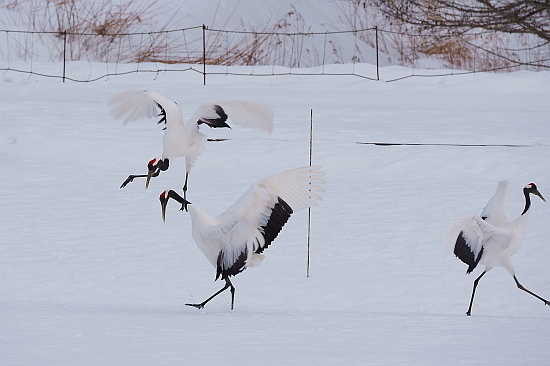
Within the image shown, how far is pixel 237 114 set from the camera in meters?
Result: 6.96

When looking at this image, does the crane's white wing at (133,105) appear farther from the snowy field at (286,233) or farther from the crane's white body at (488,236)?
the crane's white body at (488,236)

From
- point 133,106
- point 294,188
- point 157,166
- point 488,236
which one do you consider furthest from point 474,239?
point 133,106

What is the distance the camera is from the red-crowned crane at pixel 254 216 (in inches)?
217

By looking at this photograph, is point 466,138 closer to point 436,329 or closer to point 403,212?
point 403,212

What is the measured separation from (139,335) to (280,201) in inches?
48.5

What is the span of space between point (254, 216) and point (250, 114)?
1597mm

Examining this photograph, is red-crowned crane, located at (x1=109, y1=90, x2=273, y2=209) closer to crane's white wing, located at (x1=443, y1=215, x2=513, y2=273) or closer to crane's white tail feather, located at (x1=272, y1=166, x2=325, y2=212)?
crane's white tail feather, located at (x1=272, y1=166, x2=325, y2=212)

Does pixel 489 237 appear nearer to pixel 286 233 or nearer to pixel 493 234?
pixel 493 234

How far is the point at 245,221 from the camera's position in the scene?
18.1 feet

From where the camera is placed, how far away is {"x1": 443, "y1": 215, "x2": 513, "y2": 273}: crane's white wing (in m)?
6.11

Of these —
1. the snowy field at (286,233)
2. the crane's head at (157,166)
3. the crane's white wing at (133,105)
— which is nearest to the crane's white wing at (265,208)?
the snowy field at (286,233)

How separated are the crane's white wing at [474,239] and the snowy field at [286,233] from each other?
0.42 meters

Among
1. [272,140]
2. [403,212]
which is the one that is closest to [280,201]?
[403,212]

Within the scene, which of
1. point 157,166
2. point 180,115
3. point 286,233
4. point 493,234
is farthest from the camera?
point 286,233
